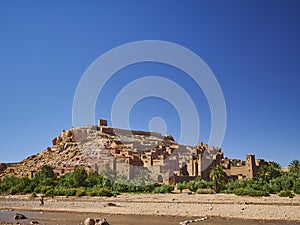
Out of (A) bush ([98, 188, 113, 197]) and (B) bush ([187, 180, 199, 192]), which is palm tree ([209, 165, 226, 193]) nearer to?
(B) bush ([187, 180, 199, 192])

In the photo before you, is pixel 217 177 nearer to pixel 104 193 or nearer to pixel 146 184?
pixel 146 184

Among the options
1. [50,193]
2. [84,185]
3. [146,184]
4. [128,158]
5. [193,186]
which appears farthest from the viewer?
[128,158]

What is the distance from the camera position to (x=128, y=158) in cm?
6988

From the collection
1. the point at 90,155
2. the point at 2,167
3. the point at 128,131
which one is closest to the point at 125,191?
the point at 90,155

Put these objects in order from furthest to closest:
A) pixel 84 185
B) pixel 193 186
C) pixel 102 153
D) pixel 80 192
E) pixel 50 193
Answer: pixel 102 153, pixel 84 185, pixel 50 193, pixel 193 186, pixel 80 192

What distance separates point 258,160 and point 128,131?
199ft

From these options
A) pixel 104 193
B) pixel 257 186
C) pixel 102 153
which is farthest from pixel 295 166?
pixel 102 153

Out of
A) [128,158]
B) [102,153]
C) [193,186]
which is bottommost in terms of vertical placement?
[193,186]

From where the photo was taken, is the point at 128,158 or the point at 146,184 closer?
the point at 146,184

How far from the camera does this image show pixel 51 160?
96.0m

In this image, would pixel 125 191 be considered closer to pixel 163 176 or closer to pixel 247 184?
pixel 163 176

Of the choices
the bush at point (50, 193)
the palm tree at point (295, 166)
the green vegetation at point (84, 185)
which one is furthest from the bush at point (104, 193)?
the palm tree at point (295, 166)

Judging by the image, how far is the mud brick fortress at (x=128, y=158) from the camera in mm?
61438

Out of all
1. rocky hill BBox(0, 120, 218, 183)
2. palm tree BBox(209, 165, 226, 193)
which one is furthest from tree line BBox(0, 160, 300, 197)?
rocky hill BBox(0, 120, 218, 183)
